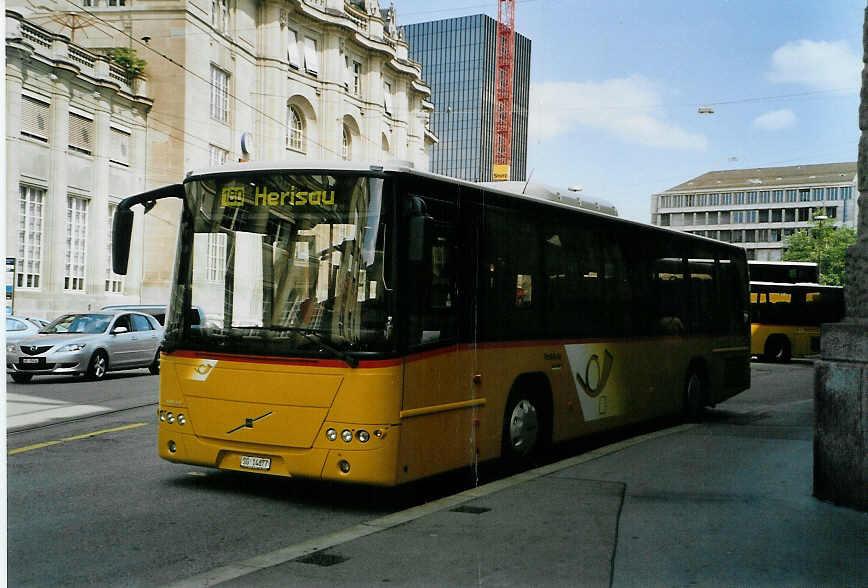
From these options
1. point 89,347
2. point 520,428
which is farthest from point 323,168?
point 89,347

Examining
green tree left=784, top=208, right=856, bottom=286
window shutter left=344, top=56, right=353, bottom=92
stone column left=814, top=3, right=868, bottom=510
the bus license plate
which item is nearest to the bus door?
the bus license plate

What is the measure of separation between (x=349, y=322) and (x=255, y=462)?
1421 millimetres

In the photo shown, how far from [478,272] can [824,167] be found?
102 metres

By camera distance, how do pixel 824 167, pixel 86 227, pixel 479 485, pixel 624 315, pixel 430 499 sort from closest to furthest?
pixel 430 499
pixel 479 485
pixel 624 315
pixel 86 227
pixel 824 167

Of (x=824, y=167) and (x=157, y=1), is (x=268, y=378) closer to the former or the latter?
(x=157, y=1)

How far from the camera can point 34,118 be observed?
114 ft

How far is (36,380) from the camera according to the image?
21531 millimetres

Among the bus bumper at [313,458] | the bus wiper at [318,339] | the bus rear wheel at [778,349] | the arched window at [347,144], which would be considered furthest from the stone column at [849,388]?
the arched window at [347,144]

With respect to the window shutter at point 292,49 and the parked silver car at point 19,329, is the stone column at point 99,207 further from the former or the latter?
the parked silver car at point 19,329

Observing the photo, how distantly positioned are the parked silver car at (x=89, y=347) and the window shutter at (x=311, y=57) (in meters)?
32.6

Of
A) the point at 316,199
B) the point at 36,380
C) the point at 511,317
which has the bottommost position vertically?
the point at 36,380

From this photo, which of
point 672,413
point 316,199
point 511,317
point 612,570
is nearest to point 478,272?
point 511,317

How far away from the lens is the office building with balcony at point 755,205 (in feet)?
367

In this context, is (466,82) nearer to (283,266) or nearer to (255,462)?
(283,266)
